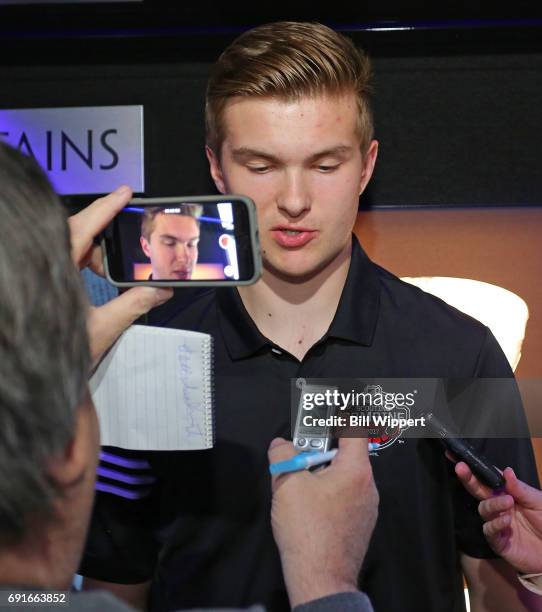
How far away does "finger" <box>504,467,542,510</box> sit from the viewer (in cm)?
120

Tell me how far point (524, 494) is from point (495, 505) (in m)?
0.06

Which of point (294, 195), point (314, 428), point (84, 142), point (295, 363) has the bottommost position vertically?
point (314, 428)

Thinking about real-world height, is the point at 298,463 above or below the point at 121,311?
below

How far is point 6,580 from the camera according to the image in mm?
658

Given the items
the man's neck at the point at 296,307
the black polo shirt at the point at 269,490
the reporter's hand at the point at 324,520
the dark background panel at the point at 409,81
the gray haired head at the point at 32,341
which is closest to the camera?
the gray haired head at the point at 32,341

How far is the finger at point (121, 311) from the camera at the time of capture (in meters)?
1.03

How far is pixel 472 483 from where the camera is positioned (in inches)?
47.8

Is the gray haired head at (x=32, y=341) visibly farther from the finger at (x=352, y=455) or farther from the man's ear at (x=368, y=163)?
the man's ear at (x=368, y=163)

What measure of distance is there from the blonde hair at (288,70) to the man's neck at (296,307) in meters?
0.24

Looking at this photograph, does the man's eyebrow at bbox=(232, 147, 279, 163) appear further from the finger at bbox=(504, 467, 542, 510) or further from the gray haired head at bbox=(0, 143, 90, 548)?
the gray haired head at bbox=(0, 143, 90, 548)

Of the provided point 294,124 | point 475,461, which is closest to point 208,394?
point 475,461

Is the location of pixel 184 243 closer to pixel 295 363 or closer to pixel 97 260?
pixel 97 260

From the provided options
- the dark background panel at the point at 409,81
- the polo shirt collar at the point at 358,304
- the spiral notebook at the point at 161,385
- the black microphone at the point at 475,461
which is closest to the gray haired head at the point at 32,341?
the spiral notebook at the point at 161,385

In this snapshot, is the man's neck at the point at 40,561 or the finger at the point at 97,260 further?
the finger at the point at 97,260
